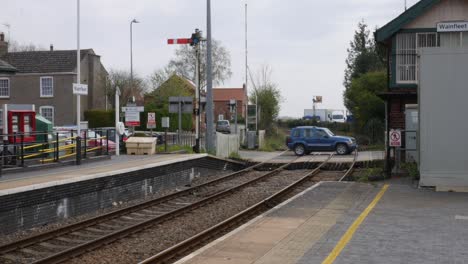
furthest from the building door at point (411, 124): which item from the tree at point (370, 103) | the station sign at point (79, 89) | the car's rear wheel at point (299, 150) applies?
the tree at point (370, 103)

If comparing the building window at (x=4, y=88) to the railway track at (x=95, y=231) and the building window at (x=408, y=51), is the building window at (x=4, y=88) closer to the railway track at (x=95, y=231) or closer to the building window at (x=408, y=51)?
the building window at (x=408, y=51)

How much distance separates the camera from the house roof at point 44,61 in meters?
54.0

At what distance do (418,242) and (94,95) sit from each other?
5347 centimetres

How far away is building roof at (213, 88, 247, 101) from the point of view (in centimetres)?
11606

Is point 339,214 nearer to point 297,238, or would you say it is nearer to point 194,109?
→ point 297,238

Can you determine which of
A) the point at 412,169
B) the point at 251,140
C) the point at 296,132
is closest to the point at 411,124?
the point at 412,169

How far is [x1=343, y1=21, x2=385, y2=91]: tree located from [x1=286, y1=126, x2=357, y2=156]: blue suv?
21629mm

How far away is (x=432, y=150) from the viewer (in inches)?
655

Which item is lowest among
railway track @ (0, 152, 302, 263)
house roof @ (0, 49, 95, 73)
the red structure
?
railway track @ (0, 152, 302, 263)

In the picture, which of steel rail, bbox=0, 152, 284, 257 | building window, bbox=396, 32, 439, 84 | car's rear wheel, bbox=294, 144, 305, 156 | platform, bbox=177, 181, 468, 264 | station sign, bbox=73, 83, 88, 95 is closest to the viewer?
platform, bbox=177, 181, 468, 264

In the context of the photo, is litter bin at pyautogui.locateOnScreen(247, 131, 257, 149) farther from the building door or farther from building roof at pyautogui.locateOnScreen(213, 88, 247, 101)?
building roof at pyautogui.locateOnScreen(213, 88, 247, 101)

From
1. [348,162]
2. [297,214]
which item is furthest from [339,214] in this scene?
[348,162]

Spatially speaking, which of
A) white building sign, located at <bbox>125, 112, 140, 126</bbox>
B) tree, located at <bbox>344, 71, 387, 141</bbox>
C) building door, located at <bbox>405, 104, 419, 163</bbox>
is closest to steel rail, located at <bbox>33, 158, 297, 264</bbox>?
building door, located at <bbox>405, 104, 419, 163</bbox>

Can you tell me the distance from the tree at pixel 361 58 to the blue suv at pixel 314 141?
852 inches
